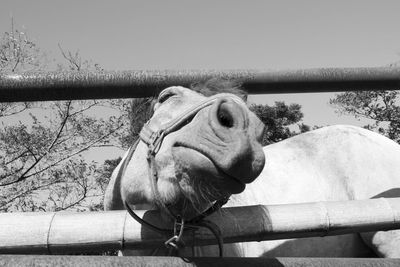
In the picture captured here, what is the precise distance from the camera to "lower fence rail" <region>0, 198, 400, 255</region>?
53.2 inches

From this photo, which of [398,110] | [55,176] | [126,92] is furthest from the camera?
[398,110]

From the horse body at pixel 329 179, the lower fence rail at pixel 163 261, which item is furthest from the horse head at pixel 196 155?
the horse body at pixel 329 179

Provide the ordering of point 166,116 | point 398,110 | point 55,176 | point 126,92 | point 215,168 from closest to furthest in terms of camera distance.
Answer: point 215,168 → point 166,116 → point 126,92 → point 55,176 → point 398,110

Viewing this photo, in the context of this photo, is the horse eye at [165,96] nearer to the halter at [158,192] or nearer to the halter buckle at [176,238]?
the halter at [158,192]

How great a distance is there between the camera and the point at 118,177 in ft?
7.41

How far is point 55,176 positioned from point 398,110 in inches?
449

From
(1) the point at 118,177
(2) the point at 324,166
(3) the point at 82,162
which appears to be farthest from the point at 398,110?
(1) the point at 118,177

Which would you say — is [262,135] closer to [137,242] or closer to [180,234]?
[180,234]

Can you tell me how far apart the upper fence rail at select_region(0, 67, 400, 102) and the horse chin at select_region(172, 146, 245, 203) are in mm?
692

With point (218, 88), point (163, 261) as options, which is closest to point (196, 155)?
point (163, 261)

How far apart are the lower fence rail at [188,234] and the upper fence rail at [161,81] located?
2.53ft

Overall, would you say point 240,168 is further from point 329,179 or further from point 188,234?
point 329,179

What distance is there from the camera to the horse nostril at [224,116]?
1.45m

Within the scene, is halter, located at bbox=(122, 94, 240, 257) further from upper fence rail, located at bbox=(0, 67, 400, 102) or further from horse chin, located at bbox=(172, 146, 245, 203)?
upper fence rail, located at bbox=(0, 67, 400, 102)
